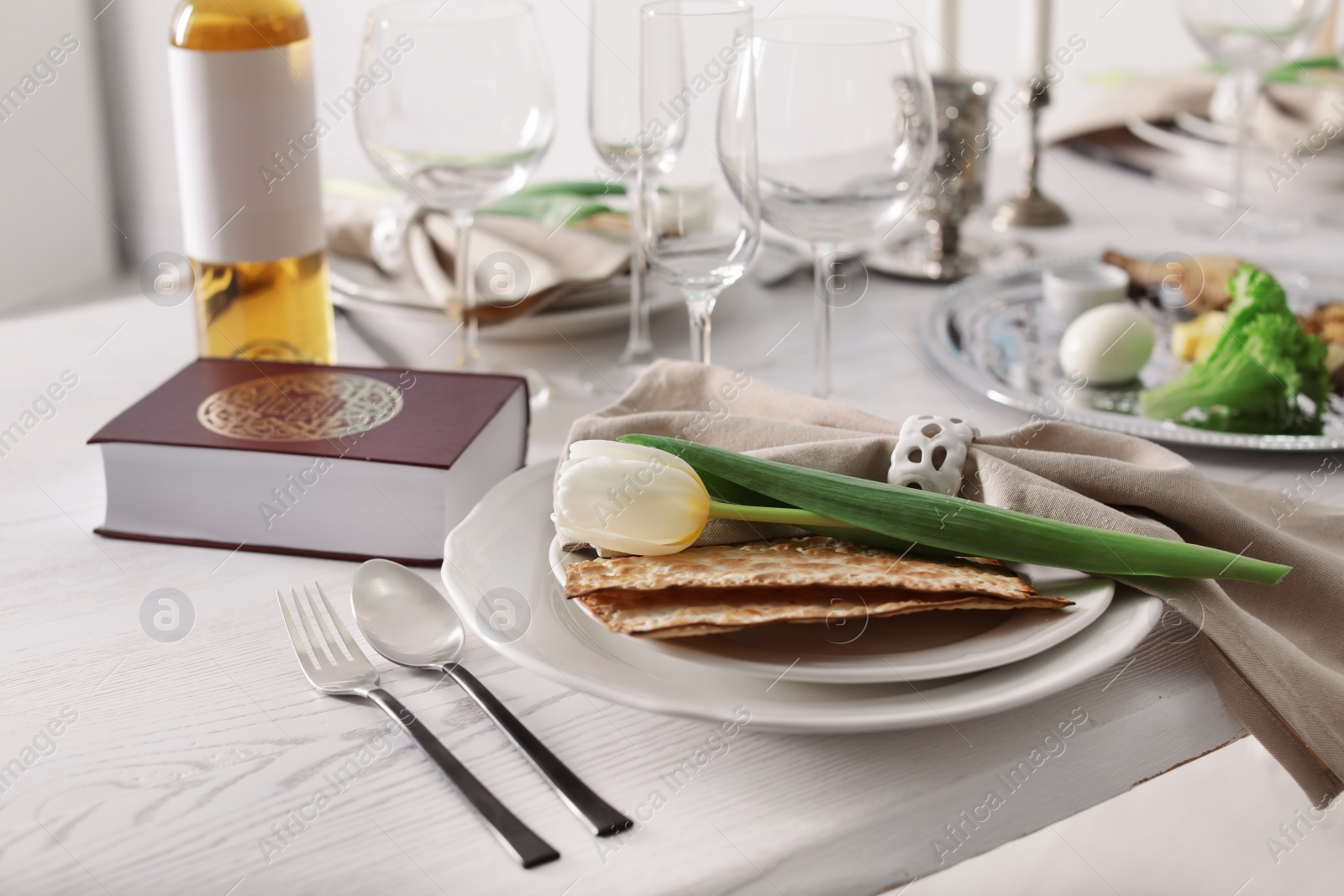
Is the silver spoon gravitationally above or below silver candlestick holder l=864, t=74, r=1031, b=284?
below

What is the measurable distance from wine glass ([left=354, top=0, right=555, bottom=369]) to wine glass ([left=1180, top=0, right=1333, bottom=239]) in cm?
83

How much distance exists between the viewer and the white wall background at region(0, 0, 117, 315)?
2992 mm

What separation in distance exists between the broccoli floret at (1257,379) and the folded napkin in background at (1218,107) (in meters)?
0.78

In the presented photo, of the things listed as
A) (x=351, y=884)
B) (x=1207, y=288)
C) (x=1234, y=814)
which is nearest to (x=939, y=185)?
(x=1207, y=288)

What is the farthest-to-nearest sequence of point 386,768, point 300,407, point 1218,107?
point 1218,107 → point 300,407 → point 386,768

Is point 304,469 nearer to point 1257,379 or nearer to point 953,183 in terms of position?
point 1257,379

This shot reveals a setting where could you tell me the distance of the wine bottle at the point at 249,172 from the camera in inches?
31.9

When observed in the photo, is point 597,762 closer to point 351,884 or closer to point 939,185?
point 351,884

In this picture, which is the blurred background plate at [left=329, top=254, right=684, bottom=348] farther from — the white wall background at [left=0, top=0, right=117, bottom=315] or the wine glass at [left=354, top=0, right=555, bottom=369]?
the white wall background at [left=0, top=0, right=117, bottom=315]

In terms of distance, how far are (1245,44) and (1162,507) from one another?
99cm

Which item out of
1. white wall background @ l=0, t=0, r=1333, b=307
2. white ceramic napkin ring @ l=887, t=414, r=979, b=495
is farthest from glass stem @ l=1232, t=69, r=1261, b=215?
white wall background @ l=0, t=0, r=1333, b=307

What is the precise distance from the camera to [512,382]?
78cm

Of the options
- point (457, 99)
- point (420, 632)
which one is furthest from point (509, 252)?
point (420, 632)

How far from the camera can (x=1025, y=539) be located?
1.74ft
